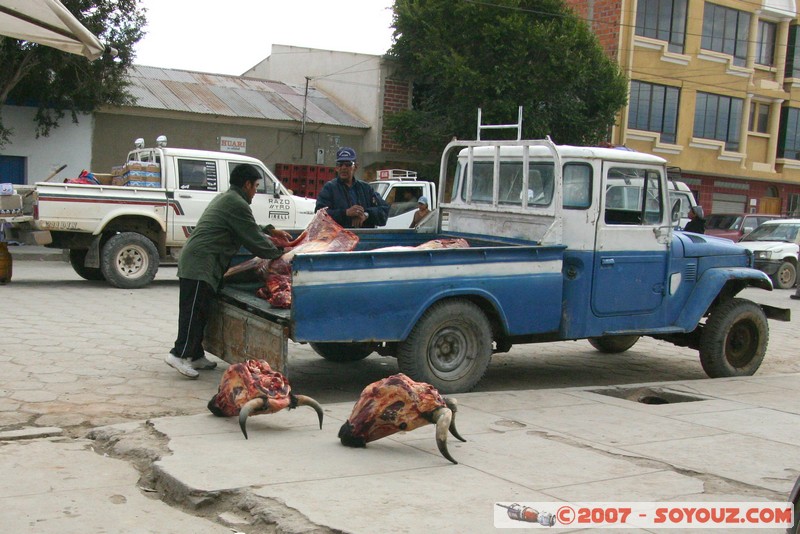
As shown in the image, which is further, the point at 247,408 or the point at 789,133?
the point at 789,133

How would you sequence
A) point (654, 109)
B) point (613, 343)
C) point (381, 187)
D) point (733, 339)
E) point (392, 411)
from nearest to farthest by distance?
1. point (392, 411)
2. point (733, 339)
3. point (613, 343)
4. point (381, 187)
5. point (654, 109)

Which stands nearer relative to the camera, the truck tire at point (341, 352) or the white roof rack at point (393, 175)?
the truck tire at point (341, 352)

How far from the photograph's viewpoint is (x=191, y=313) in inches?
282

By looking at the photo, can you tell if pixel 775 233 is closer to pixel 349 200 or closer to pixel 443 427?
pixel 349 200

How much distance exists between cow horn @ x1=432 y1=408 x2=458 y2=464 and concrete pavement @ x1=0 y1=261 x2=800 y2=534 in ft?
0.28

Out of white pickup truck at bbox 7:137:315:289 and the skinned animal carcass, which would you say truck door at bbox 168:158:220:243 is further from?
the skinned animal carcass

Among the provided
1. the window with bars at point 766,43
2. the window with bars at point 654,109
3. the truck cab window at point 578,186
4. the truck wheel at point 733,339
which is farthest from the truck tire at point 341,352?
the window with bars at point 766,43

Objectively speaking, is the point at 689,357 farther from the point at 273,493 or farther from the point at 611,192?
the point at 273,493

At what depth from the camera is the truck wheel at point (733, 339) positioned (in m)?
8.58

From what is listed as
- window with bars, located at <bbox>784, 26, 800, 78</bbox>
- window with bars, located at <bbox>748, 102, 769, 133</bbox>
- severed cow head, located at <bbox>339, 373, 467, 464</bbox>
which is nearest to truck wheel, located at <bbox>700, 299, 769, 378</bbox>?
severed cow head, located at <bbox>339, 373, 467, 464</bbox>

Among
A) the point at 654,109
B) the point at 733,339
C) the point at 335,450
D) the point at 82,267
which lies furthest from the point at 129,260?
the point at 654,109

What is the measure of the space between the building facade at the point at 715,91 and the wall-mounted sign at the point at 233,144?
11.5 metres

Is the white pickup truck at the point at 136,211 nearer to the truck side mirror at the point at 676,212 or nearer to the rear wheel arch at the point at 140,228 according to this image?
the rear wheel arch at the point at 140,228

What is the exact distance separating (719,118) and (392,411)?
94.3 feet
